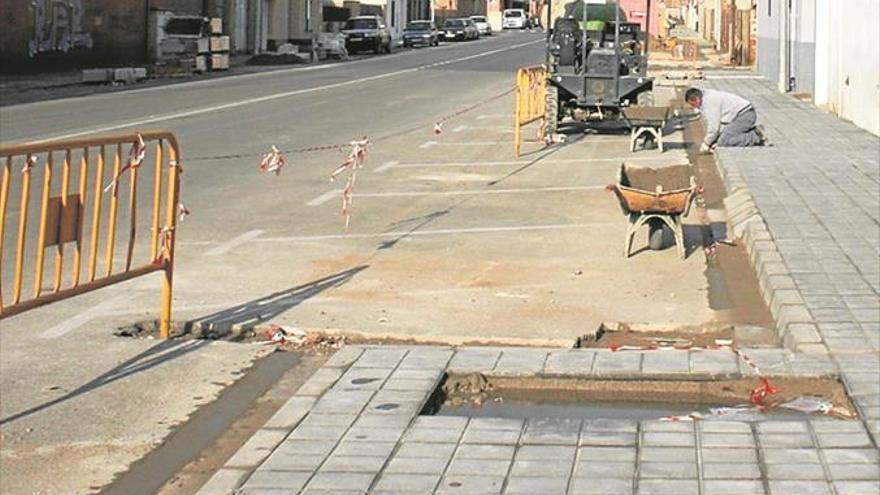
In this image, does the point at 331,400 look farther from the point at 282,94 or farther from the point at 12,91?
the point at 12,91

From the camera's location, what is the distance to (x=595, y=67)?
79.4ft

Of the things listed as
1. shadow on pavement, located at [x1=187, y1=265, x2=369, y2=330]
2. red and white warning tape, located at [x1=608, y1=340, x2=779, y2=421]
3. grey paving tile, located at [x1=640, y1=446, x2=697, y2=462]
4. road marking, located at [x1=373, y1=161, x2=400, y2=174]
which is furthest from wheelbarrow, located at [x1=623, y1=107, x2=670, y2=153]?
grey paving tile, located at [x1=640, y1=446, x2=697, y2=462]

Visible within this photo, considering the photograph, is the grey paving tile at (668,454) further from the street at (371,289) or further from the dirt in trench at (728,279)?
the dirt in trench at (728,279)

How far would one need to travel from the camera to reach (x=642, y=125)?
2167cm

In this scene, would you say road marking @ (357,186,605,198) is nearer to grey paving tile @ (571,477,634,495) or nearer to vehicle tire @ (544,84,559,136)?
vehicle tire @ (544,84,559,136)

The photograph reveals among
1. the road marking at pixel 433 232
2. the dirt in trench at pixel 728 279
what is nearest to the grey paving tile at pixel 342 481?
the dirt in trench at pixel 728 279

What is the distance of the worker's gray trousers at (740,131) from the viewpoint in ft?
64.4

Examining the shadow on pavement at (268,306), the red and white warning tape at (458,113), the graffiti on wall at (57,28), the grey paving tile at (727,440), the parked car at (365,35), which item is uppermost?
the parked car at (365,35)

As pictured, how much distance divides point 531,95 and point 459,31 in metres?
67.3

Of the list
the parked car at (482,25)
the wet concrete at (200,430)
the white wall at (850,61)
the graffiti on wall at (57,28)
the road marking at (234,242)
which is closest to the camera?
the wet concrete at (200,430)

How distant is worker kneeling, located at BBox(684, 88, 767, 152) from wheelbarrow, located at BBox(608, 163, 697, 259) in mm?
6786

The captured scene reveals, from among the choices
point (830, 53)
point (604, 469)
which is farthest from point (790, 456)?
point (830, 53)

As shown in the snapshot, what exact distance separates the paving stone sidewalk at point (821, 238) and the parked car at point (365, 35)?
46068 millimetres

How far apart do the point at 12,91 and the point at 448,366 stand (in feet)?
100.0
